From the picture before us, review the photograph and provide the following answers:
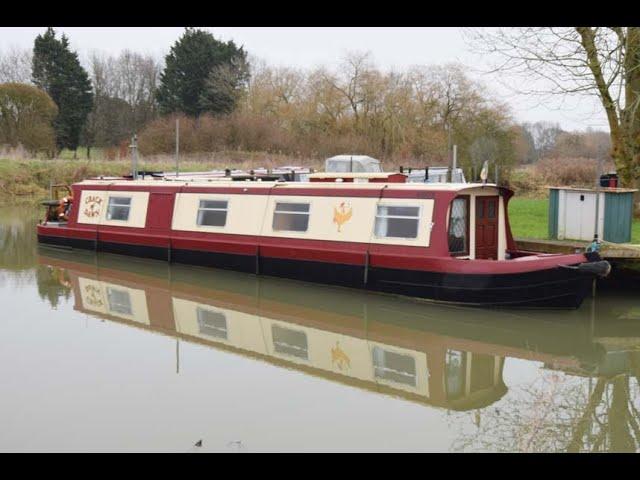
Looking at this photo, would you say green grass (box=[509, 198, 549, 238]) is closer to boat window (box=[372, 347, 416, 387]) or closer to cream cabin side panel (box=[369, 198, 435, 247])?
cream cabin side panel (box=[369, 198, 435, 247])

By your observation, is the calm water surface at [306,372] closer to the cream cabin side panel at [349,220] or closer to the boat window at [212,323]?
the boat window at [212,323]

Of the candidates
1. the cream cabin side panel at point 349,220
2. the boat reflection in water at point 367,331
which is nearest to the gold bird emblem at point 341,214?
the cream cabin side panel at point 349,220

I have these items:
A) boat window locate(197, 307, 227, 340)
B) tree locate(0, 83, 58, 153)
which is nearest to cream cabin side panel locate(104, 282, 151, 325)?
boat window locate(197, 307, 227, 340)

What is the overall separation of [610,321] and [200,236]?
7.16m

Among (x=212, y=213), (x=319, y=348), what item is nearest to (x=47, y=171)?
(x=212, y=213)

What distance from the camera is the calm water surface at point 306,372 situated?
243 inches

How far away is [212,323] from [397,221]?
315 centimetres

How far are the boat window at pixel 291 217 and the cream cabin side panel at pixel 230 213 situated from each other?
1.02ft

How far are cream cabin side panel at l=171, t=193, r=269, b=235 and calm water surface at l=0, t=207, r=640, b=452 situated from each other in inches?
45.1

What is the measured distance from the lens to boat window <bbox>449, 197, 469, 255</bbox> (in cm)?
1096

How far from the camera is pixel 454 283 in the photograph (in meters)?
10.5
